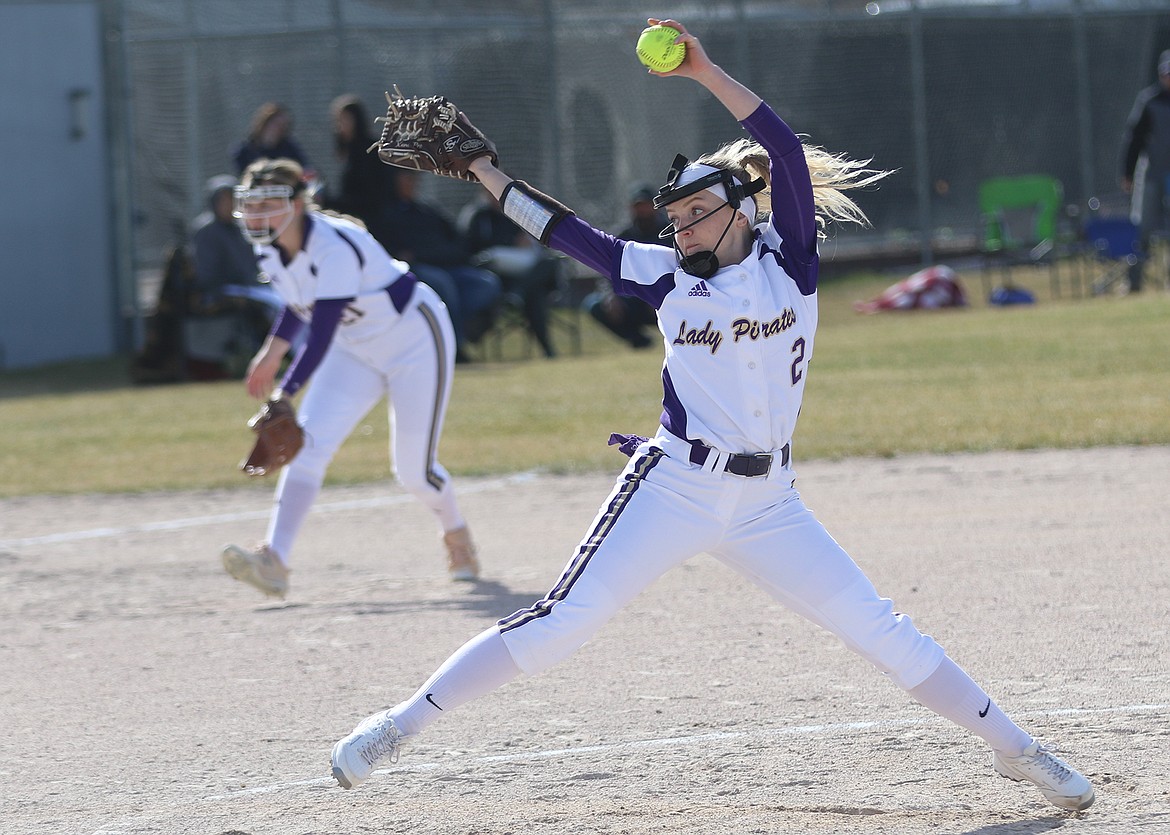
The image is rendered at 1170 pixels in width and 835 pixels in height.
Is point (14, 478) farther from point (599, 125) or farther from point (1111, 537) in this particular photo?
point (599, 125)

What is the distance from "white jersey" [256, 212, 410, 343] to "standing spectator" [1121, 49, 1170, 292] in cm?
1267

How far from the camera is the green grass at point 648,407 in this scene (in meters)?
11.0

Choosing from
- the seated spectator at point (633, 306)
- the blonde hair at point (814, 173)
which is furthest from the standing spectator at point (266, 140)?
the blonde hair at point (814, 173)

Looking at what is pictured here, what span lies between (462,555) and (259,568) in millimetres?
982

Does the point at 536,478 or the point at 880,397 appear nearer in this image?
the point at 536,478

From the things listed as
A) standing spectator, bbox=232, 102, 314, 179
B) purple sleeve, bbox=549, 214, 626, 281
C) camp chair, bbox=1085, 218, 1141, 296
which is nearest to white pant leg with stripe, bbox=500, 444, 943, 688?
purple sleeve, bbox=549, 214, 626, 281

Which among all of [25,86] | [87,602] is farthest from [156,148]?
[87,602]

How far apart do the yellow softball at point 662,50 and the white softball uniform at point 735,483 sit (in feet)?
0.82

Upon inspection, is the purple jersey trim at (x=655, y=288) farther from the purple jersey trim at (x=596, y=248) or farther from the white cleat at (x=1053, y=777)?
the white cleat at (x=1053, y=777)

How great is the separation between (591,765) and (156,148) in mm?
15662

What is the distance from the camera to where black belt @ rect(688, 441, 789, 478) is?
13.6 ft

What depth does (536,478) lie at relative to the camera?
1042 centimetres

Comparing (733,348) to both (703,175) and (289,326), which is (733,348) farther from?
(289,326)

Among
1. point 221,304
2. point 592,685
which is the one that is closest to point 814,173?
point 592,685
